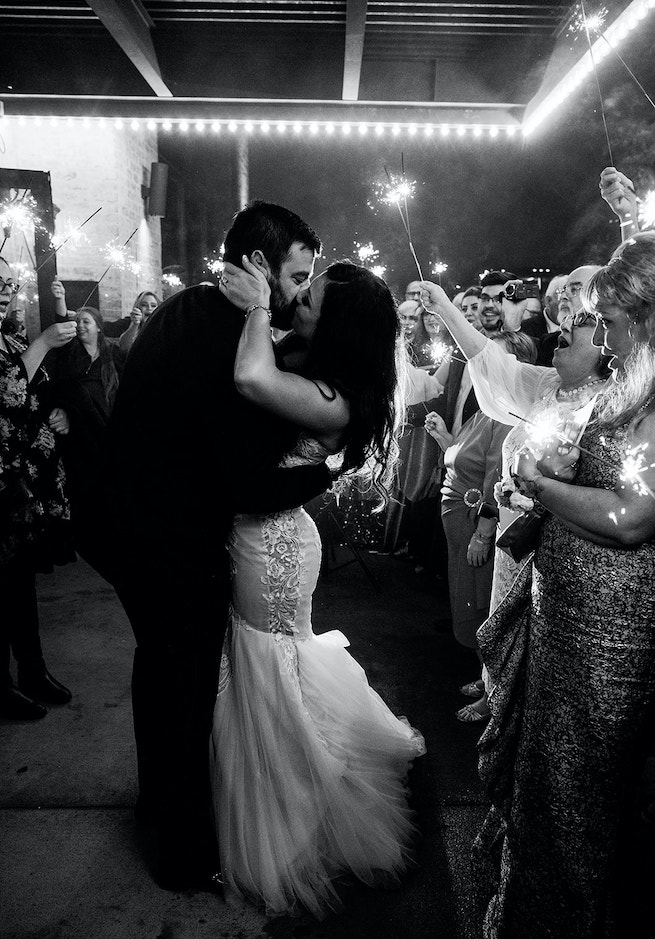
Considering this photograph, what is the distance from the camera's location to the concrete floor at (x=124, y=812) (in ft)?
6.41

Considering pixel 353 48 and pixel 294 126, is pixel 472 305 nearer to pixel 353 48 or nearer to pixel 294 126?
pixel 353 48

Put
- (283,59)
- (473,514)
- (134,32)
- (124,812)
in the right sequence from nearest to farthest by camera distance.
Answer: (124,812) < (473,514) < (134,32) < (283,59)

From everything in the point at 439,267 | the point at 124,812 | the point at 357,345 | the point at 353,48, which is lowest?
the point at 124,812

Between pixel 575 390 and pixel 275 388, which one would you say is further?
pixel 575 390

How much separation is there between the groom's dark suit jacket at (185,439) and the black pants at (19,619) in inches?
58.6

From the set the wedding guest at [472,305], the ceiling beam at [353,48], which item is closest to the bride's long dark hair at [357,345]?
the wedding guest at [472,305]

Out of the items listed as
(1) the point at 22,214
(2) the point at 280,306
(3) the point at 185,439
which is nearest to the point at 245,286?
(2) the point at 280,306

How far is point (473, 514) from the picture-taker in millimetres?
3375

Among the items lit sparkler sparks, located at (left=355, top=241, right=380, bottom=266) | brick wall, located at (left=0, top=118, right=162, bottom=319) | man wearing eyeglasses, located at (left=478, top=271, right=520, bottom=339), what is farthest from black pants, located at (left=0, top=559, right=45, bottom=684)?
lit sparkler sparks, located at (left=355, top=241, right=380, bottom=266)

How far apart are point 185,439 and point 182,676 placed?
2.45ft

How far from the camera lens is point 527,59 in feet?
18.5

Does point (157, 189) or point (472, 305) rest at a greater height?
point (157, 189)

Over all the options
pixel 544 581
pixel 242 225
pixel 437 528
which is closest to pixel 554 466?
pixel 544 581

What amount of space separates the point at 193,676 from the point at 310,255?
4.55ft
